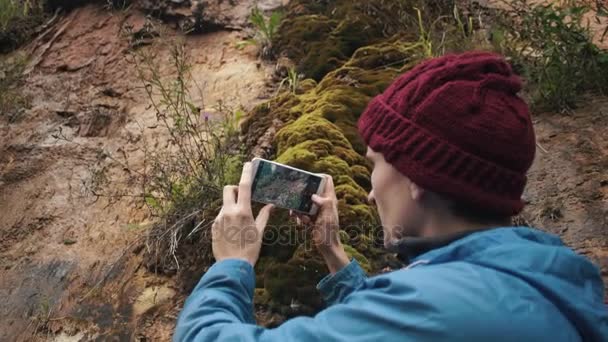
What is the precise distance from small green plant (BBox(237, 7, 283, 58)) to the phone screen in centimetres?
365

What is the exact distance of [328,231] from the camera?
8.28 ft

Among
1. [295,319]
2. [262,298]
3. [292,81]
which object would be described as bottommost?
[262,298]

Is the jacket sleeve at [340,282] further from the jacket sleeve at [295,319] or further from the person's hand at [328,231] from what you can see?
the jacket sleeve at [295,319]

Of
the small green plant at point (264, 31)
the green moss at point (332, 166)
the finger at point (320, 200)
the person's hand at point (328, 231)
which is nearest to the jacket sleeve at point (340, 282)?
the person's hand at point (328, 231)

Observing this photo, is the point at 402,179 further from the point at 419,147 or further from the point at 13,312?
the point at 13,312

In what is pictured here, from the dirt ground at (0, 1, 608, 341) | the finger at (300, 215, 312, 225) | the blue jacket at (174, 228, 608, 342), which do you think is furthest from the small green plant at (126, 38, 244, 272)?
the blue jacket at (174, 228, 608, 342)

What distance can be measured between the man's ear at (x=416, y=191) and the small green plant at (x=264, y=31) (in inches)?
176

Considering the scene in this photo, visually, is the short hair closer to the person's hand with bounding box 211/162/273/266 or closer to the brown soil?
the person's hand with bounding box 211/162/273/266

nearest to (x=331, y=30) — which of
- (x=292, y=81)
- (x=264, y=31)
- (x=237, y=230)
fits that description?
(x=264, y=31)

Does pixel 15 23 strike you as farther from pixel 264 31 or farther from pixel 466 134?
pixel 466 134

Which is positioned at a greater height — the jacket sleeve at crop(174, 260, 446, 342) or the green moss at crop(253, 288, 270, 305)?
the jacket sleeve at crop(174, 260, 446, 342)

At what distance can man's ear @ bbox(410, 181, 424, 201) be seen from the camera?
5.77 ft

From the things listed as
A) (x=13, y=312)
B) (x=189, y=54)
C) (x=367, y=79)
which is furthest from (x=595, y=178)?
(x=189, y=54)

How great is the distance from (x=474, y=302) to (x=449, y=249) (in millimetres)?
224
